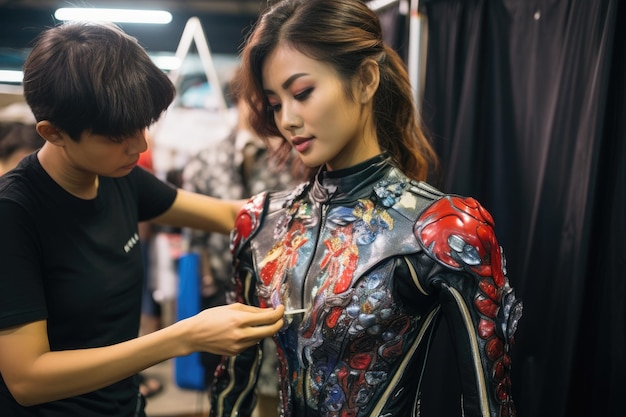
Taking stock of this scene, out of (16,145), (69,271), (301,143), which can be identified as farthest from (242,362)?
(16,145)

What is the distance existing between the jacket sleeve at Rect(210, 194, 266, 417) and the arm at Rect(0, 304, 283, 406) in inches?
10.1

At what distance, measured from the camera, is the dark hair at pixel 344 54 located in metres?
1.08

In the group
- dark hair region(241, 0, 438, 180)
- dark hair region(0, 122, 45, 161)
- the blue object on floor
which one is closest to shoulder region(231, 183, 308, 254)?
dark hair region(241, 0, 438, 180)

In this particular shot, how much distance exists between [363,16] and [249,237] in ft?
1.81

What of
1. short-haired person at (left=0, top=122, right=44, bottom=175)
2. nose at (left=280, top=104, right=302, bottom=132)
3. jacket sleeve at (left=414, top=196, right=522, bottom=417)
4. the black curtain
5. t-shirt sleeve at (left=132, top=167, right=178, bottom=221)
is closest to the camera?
jacket sleeve at (left=414, top=196, right=522, bottom=417)

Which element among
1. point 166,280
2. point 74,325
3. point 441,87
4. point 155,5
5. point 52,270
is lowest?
point 166,280

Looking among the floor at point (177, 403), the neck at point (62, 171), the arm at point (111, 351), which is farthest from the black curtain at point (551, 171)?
the floor at point (177, 403)

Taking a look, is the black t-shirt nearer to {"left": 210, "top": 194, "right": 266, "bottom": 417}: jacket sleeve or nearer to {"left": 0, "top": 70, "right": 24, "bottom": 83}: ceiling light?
{"left": 210, "top": 194, "right": 266, "bottom": 417}: jacket sleeve

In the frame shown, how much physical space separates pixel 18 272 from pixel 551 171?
1.27 meters

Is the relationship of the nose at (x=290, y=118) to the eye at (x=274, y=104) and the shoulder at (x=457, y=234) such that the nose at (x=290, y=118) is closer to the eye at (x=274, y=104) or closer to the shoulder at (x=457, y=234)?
the eye at (x=274, y=104)

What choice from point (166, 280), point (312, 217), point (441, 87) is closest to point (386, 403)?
point (312, 217)

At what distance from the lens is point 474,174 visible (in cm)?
172

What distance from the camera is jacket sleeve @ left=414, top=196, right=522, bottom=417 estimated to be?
0.99 metres

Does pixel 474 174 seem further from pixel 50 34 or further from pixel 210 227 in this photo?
pixel 50 34
